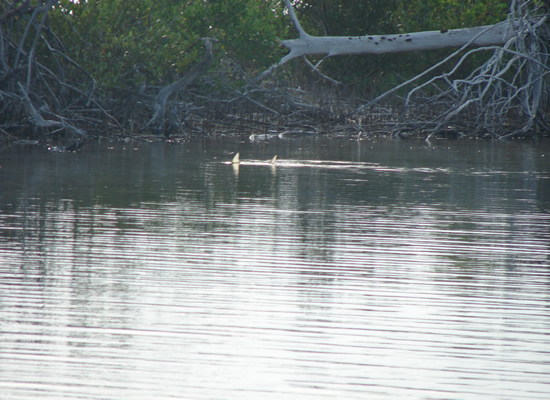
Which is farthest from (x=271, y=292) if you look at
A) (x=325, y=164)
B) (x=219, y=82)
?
(x=219, y=82)

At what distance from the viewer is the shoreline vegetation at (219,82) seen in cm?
1748

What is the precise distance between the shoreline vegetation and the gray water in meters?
8.01

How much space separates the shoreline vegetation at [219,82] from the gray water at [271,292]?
8005 mm

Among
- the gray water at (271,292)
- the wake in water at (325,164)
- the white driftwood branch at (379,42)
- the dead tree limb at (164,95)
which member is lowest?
the gray water at (271,292)

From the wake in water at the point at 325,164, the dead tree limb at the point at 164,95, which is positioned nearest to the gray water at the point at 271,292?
the wake in water at the point at 325,164

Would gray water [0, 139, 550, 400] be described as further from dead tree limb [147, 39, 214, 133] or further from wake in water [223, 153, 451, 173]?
dead tree limb [147, 39, 214, 133]

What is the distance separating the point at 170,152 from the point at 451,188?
22.4ft

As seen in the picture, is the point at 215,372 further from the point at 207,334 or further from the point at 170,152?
the point at 170,152

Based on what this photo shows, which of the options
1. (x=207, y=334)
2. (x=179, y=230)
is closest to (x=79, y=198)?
(x=179, y=230)

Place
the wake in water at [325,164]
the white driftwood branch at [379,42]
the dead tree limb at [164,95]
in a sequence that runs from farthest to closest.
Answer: the white driftwood branch at [379,42], the dead tree limb at [164,95], the wake in water at [325,164]

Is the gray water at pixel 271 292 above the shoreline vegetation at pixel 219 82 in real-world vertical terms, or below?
below

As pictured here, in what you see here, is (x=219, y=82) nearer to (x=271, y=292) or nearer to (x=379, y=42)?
(x=379, y=42)

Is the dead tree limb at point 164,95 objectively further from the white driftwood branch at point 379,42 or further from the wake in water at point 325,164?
the wake in water at point 325,164

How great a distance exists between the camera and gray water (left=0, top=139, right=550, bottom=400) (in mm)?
3408
